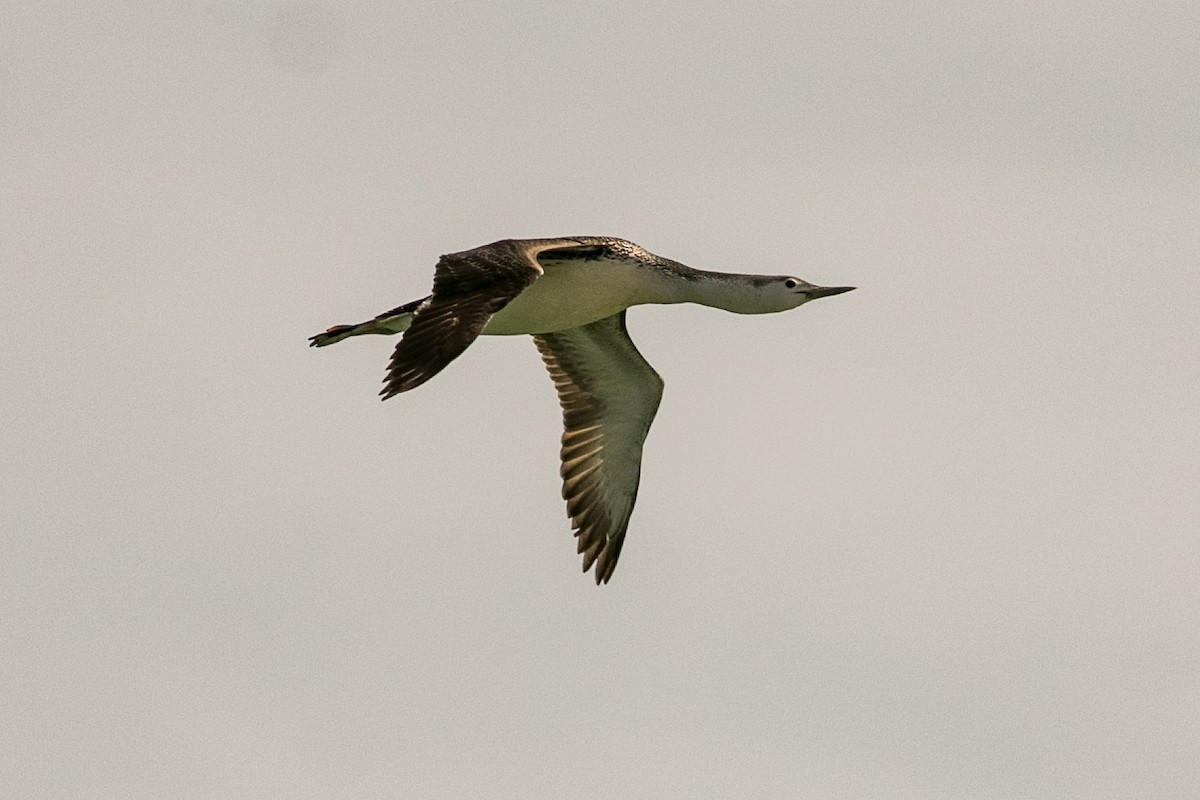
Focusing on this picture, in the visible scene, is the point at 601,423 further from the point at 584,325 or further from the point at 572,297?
the point at 572,297

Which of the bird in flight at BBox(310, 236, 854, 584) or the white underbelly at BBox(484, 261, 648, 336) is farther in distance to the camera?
the white underbelly at BBox(484, 261, 648, 336)

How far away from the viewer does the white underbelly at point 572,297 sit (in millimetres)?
32375

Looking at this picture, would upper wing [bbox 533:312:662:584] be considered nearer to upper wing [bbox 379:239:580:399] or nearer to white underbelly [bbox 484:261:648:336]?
white underbelly [bbox 484:261:648:336]

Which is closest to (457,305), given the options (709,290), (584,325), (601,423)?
(709,290)

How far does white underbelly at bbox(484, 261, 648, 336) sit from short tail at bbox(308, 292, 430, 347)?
1.01 m

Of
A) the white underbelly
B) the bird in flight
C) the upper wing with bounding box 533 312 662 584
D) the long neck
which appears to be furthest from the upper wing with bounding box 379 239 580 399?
the upper wing with bounding box 533 312 662 584

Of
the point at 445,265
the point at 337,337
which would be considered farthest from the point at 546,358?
the point at 445,265

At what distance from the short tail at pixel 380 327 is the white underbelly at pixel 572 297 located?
3.33 ft

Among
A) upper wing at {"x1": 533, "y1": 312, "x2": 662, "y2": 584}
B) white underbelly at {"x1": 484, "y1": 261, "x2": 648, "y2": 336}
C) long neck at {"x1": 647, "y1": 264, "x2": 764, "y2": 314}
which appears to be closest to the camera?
white underbelly at {"x1": 484, "y1": 261, "x2": 648, "y2": 336}

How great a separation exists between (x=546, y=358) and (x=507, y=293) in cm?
723

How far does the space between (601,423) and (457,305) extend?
7517mm

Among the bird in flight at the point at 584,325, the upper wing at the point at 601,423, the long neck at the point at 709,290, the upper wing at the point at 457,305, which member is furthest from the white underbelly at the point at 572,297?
the upper wing at the point at 601,423

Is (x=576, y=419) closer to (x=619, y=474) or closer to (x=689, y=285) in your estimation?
(x=619, y=474)

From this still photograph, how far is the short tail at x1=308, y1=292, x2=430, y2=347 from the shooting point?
108ft
